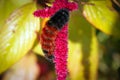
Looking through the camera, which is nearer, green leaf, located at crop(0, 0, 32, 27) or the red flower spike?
the red flower spike

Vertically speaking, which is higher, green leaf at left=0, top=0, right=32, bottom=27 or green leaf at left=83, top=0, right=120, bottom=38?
green leaf at left=0, top=0, right=32, bottom=27

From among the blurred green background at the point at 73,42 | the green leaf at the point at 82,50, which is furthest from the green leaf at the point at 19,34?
the green leaf at the point at 82,50

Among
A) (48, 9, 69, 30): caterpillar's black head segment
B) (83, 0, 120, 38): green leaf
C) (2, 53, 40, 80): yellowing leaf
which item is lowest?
(2, 53, 40, 80): yellowing leaf

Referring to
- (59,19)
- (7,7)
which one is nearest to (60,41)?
(59,19)

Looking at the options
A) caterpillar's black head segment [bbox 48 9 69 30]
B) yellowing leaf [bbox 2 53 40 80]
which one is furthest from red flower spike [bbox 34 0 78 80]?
yellowing leaf [bbox 2 53 40 80]

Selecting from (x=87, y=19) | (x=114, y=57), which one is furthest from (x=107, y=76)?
(x=87, y=19)

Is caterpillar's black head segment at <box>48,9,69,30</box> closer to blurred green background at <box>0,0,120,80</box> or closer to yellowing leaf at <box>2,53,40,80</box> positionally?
blurred green background at <box>0,0,120,80</box>

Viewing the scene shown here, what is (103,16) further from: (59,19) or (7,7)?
(7,7)
